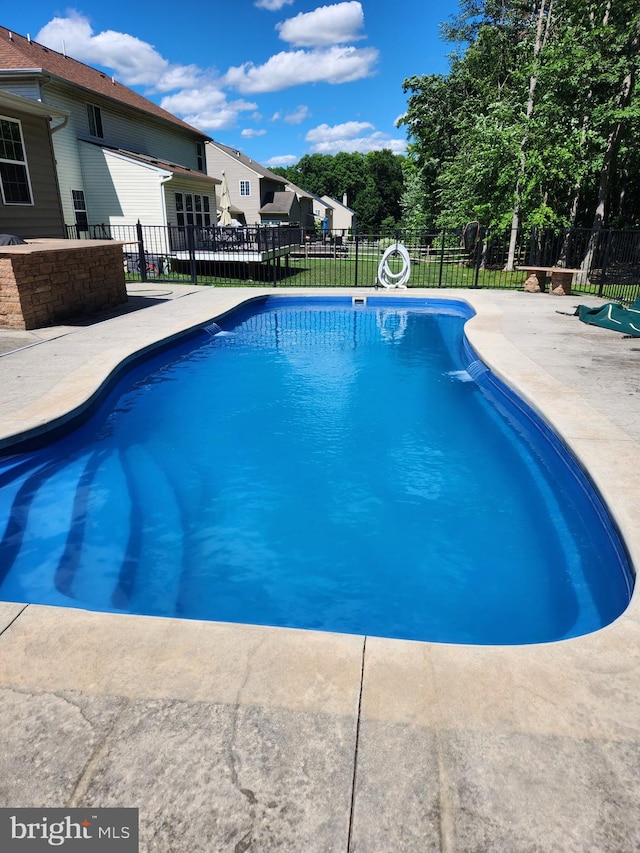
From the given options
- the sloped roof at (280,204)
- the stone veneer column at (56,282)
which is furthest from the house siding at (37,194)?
the sloped roof at (280,204)

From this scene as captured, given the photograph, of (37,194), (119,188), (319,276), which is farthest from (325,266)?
(37,194)

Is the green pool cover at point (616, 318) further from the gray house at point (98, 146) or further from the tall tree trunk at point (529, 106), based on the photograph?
the gray house at point (98, 146)

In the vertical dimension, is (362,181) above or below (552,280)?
above

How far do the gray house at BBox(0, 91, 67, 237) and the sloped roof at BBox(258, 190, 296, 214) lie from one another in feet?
99.8

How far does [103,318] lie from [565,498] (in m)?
9.53

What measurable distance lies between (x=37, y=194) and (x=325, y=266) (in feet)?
43.7

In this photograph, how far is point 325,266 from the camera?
24281 millimetres

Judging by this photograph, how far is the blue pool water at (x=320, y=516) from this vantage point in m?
3.68

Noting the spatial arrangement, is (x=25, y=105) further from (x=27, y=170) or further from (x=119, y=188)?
(x=119, y=188)

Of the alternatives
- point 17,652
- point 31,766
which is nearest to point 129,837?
point 31,766

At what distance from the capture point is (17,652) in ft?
8.00

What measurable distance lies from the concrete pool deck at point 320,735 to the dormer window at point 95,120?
22.2 meters

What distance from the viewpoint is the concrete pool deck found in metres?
1.67

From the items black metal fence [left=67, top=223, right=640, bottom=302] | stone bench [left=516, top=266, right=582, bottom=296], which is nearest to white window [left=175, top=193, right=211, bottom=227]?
black metal fence [left=67, top=223, right=640, bottom=302]
